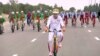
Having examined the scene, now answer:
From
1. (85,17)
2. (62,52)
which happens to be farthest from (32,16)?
(62,52)

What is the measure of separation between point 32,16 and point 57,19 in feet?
72.0

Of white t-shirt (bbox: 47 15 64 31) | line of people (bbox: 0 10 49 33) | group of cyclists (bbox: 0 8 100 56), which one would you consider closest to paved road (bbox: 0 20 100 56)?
group of cyclists (bbox: 0 8 100 56)

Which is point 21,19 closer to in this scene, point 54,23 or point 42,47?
point 42,47

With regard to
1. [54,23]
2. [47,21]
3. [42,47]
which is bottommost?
[42,47]

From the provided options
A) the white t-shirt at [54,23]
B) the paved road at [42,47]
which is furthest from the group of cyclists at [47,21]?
the paved road at [42,47]

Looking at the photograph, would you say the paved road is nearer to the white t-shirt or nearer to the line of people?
the white t-shirt

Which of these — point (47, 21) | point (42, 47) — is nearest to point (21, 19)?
point (47, 21)

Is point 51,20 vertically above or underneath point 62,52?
above

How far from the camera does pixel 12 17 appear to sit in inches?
1328

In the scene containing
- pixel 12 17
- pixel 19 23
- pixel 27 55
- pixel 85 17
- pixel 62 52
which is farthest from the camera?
pixel 85 17

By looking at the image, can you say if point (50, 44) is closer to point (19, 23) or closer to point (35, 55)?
point (35, 55)

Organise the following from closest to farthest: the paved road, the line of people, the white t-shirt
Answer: the white t-shirt → the paved road → the line of people

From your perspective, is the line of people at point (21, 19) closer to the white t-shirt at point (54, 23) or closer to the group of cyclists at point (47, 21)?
the group of cyclists at point (47, 21)

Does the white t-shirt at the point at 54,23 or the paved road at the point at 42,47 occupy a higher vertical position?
the white t-shirt at the point at 54,23
